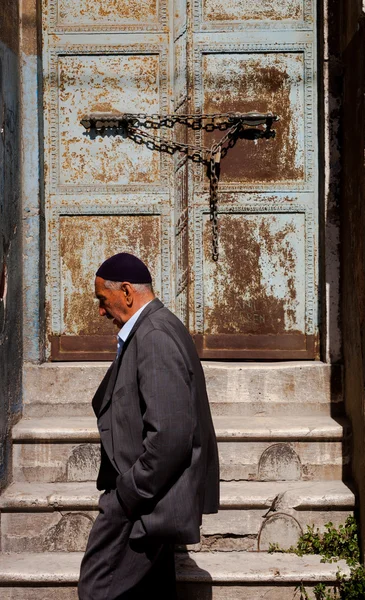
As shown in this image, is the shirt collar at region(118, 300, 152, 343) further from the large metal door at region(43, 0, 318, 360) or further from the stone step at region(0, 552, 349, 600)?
the large metal door at region(43, 0, 318, 360)

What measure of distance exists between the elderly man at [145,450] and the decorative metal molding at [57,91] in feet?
6.52

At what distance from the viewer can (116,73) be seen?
5.30m

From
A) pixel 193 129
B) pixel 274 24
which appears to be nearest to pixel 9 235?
pixel 193 129

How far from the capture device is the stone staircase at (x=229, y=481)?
13.8 ft

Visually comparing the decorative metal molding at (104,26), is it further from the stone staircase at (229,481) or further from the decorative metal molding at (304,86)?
the stone staircase at (229,481)

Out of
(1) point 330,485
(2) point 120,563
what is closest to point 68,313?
(1) point 330,485

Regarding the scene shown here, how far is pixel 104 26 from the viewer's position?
5.29 m

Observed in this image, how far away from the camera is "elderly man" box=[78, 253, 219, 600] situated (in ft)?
10.2

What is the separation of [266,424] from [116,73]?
2.37m

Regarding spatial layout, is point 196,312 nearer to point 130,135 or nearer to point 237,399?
point 237,399

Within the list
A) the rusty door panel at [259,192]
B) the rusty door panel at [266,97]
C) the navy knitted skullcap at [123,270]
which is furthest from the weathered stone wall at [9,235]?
the navy knitted skullcap at [123,270]

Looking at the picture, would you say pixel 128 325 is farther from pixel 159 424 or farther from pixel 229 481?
pixel 229 481

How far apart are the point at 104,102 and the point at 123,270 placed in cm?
224

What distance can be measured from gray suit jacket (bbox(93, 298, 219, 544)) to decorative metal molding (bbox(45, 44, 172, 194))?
2.07 meters
